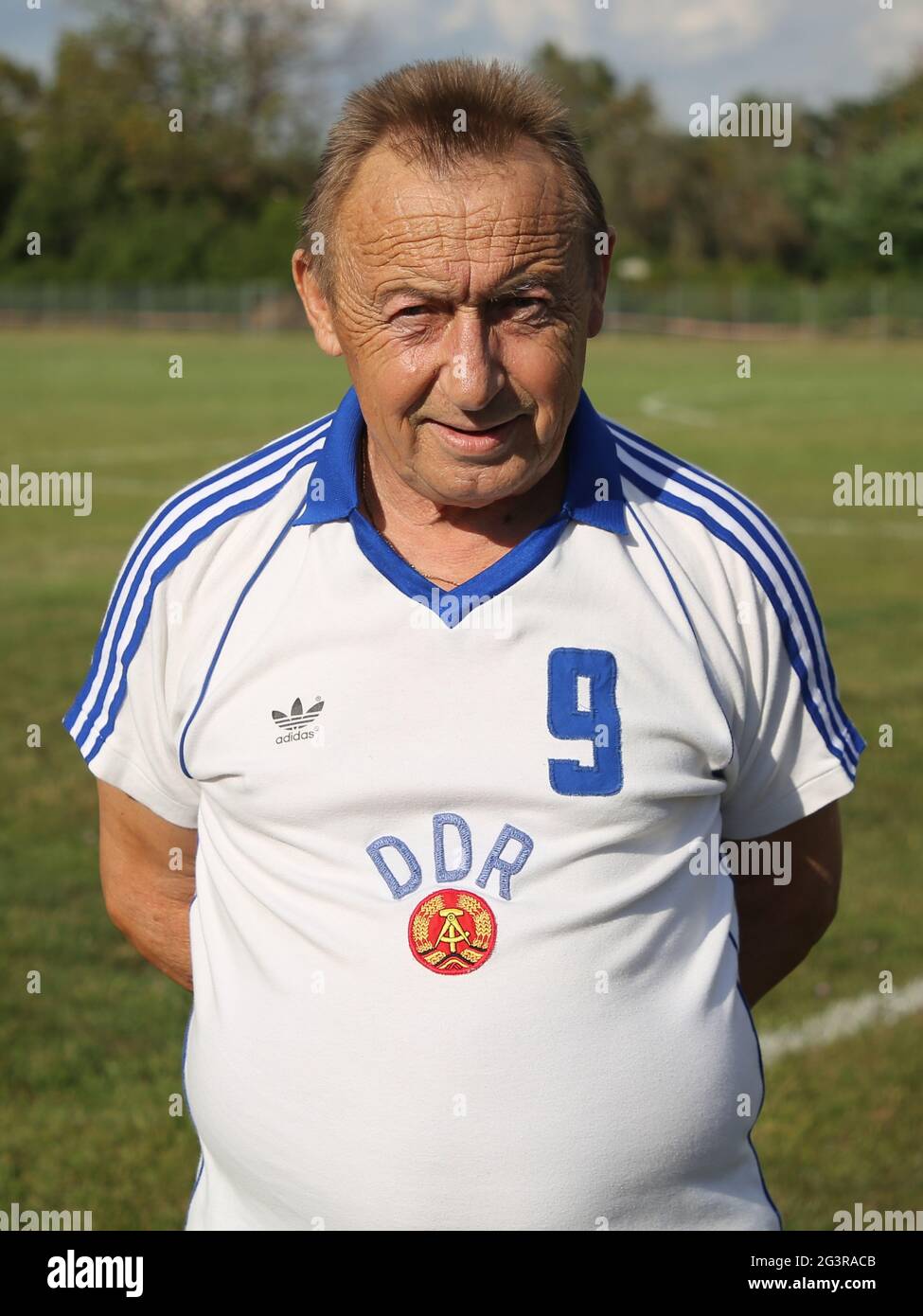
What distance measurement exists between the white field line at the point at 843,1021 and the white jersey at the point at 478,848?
8.55 ft

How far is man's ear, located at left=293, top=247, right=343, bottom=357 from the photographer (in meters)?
2.46

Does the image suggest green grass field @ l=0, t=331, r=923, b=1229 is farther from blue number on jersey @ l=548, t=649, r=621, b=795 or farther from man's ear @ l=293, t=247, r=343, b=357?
man's ear @ l=293, t=247, r=343, b=357

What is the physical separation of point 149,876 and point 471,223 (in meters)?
1.27

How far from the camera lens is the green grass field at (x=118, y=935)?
436 centimetres

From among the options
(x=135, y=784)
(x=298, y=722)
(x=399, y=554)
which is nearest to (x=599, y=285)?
(x=399, y=554)

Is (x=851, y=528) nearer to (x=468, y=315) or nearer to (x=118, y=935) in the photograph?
(x=118, y=935)

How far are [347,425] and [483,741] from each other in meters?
0.57

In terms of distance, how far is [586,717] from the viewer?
2.26 metres

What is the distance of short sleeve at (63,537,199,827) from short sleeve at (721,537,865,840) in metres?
0.83

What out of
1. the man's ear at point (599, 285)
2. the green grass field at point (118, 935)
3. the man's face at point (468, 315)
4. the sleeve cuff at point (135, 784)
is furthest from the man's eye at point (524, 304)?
the green grass field at point (118, 935)

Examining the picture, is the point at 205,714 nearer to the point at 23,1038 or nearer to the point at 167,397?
the point at 23,1038

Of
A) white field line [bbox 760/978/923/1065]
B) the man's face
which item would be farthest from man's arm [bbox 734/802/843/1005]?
white field line [bbox 760/978/923/1065]

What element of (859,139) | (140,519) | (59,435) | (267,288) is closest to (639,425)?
(59,435)

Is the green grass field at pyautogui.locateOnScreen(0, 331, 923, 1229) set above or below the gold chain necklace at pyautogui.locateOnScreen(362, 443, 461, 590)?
below
